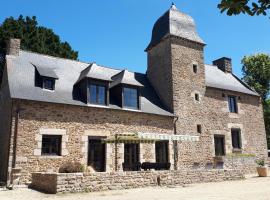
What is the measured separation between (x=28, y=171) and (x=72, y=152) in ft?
6.99

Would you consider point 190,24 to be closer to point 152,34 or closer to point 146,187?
point 152,34

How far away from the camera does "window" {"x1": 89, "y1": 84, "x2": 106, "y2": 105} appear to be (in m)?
15.3

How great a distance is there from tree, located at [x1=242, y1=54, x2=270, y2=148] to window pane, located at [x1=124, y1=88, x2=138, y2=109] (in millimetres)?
18824

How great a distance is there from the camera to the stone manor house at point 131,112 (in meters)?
13.2

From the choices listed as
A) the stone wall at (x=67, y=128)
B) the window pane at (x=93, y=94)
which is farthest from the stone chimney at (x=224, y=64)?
the window pane at (x=93, y=94)

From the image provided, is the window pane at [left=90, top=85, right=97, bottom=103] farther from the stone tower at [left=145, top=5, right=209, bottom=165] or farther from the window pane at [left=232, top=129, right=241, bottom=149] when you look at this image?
the window pane at [left=232, top=129, right=241, bottom=149]

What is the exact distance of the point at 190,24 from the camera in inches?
827

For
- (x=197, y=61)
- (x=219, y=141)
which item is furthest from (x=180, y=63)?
(x=219, y=141)

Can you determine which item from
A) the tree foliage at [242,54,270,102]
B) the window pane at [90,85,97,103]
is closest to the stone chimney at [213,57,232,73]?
the tree foliage at [242,54,270,102]

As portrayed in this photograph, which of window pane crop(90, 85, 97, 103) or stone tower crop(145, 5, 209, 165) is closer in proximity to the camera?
window pane crop(90, 85, 97, 103)

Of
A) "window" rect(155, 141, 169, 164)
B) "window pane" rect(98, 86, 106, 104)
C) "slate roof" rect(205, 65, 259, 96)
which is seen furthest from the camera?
"slate roof" rect(205, 65, 259, 96)

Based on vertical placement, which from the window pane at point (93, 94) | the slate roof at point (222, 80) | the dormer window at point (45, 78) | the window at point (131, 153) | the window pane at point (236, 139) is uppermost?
the slate roof at point (222, 80)

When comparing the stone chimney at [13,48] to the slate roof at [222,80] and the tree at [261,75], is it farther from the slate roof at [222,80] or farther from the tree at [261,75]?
the tree at [261,75]

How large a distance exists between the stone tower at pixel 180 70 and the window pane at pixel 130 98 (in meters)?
2.58
